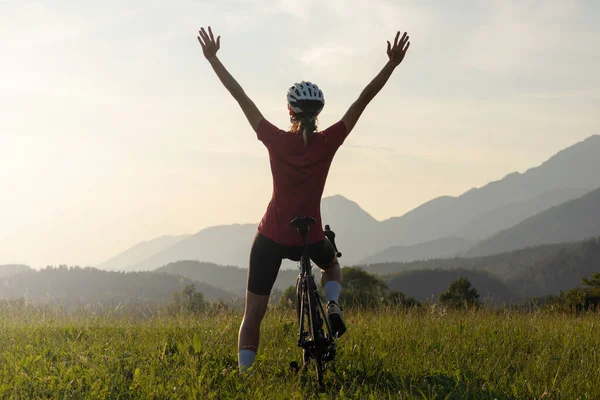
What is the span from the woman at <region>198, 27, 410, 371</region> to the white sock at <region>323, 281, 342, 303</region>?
0.49ft

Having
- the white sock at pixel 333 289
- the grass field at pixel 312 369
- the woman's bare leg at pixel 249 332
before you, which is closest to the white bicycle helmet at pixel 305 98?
the white sock at pixel 333 289

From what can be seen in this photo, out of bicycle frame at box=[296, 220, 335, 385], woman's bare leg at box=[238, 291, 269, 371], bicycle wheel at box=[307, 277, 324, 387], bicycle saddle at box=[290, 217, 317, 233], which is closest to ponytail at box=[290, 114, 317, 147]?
bicycle saddle at box=[290, 217, 317, 233]

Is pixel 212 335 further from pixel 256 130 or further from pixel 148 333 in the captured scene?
pixel 256 130

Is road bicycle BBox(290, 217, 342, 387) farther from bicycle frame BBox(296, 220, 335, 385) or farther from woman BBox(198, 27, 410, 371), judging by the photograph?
woman BBox(198, 27, 410, 371)

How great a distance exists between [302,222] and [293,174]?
19.8 inches

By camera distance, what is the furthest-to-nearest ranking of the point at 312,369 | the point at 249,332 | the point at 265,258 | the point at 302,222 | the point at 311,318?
the point at 312,369 < the point at 249,332 < the point at 265,258 < the point at 311,318 < the point at 302,222

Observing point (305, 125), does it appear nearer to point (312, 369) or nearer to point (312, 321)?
point (312, 321)

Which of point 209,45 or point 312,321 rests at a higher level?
point 209,45

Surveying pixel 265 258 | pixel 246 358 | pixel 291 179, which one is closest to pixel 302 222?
pixel 291 179

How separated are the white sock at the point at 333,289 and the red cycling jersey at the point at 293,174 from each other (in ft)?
2.54

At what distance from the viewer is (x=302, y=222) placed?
5.57 metres

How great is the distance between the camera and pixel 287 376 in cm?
618

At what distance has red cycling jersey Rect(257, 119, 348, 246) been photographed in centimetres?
571

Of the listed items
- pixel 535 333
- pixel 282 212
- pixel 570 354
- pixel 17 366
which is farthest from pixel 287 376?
pixel 535 333
